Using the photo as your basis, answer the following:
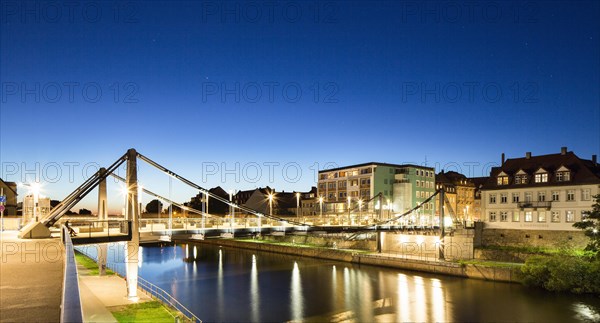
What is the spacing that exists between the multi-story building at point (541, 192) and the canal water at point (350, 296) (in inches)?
532

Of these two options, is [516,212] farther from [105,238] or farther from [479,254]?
[105,238]

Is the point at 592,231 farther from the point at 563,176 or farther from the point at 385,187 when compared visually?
the point at 385,187

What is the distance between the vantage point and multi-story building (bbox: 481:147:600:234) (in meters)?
47.2

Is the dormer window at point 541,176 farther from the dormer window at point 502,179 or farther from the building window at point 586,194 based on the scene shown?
the building window at point 586,194

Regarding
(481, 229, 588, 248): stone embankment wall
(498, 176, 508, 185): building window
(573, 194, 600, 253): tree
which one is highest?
(498, 176, 508, 185): building window

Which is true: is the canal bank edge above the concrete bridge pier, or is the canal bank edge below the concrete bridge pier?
below

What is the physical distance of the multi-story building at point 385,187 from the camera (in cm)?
8169

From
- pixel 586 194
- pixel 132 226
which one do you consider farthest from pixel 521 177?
pixel 132 226

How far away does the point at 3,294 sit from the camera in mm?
8438

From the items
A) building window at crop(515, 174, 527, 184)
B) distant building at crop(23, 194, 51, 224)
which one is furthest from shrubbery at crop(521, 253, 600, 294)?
distant building at crop(23, 194, 51, 224)

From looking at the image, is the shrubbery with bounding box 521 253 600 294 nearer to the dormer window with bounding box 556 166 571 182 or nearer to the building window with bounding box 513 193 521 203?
the dormer window with bounding box 556 166 571 182

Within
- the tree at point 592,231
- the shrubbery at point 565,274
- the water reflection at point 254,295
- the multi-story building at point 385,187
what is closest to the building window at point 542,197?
the tree at point 592,231

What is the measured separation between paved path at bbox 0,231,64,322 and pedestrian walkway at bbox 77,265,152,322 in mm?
8186

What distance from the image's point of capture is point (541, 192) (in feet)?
166
